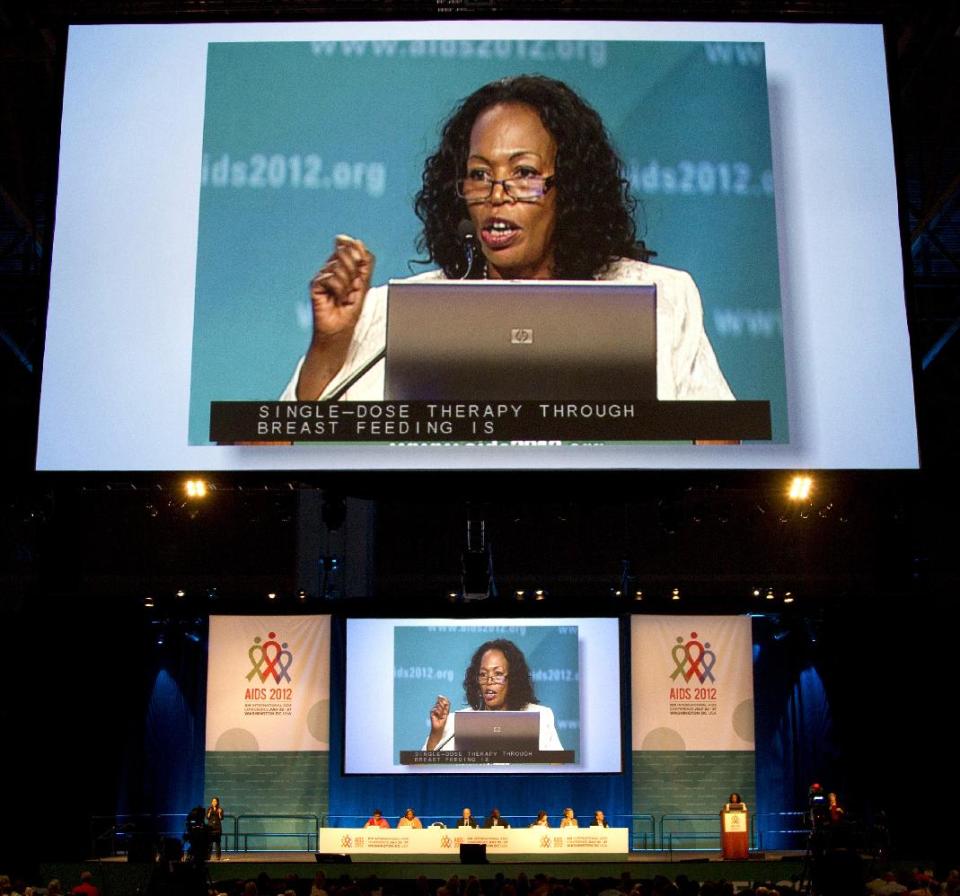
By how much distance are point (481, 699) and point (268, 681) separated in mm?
2894

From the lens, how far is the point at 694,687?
53.3 feet

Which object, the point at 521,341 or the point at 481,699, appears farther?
the point at 481,699

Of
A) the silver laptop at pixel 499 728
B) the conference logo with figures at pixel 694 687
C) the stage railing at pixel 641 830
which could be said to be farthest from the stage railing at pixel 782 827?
the silver laptop at pixel 499 728

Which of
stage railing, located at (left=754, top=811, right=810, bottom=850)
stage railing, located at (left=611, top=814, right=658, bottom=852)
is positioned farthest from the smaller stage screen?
stage railing, located at (left=754, top=811, right=810, bottom=850)

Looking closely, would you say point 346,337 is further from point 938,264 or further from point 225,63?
point 938,264

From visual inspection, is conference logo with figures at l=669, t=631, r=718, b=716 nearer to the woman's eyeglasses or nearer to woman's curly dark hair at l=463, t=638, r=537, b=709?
woman's curly dark hair at l=463, t=638, r=537, b=709

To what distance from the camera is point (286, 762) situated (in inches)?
640

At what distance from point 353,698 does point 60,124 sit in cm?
1093

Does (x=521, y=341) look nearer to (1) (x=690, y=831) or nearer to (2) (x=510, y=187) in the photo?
(2) (x=510, y=187)

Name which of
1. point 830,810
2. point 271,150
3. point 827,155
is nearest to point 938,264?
point 830,810

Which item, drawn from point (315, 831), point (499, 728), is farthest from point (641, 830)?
point (315, 831)

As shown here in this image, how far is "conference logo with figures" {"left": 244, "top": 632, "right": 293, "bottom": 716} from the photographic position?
638 inches

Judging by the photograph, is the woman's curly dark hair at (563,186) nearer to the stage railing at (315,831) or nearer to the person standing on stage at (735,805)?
the person standing on stage at (735,805)

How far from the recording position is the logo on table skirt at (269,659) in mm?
16250
